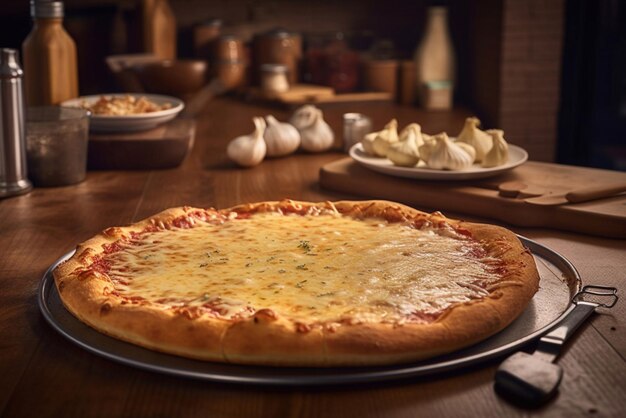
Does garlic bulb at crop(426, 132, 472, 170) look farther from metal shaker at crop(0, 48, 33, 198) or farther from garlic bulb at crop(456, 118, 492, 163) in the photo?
metal shaker at crop(0, 48, 33, 198)

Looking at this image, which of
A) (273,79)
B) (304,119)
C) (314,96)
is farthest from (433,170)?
(273,79)

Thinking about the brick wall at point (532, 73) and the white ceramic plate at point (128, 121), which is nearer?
the white ceramic plate at point (128, 121)

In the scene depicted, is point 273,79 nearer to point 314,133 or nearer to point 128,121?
point 314,133

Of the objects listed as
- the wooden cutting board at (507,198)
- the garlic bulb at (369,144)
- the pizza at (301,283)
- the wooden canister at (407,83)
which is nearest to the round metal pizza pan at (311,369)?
the pizza at (301,283)

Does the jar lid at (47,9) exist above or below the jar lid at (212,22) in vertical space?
above

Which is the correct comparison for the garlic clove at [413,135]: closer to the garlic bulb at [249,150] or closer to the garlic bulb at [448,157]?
the garlic bulb at [448,157]

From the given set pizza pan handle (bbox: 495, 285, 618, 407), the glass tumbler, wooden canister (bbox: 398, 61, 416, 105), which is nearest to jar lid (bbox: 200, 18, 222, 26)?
wooden canister (bbox: 398, 61, 416, 105)
